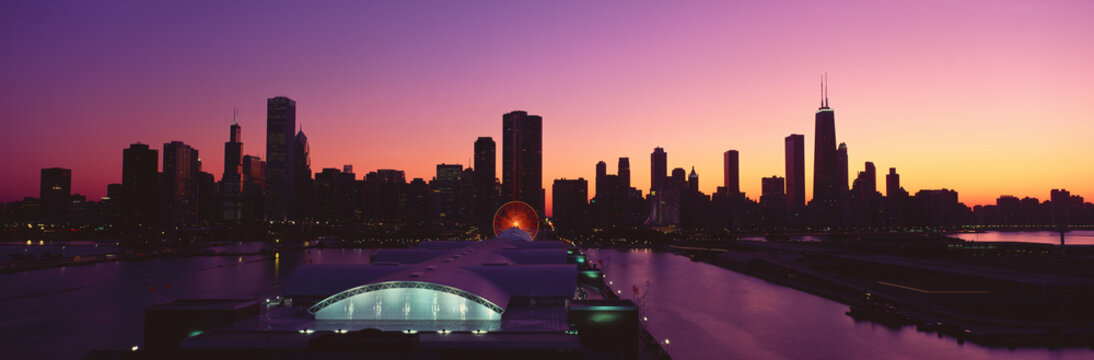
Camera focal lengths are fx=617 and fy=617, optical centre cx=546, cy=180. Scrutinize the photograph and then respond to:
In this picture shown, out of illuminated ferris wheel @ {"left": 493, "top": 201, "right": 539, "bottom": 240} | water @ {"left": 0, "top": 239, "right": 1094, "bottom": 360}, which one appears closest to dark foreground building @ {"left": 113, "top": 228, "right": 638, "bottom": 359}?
water @ {"left": 0, "top": 239, "right": 1094, "bottom": 360}

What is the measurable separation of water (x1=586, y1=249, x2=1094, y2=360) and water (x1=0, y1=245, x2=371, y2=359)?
175ft

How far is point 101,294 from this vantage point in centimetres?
9269

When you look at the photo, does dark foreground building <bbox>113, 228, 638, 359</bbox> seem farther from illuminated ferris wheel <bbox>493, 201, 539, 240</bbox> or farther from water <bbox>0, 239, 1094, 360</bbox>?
illuminated ferris wheel <bbox>493, 201, 539, 240</bbox>

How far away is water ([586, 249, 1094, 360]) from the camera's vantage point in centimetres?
5422

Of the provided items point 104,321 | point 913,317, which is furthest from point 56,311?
point 913,317

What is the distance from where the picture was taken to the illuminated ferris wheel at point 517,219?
169625mm

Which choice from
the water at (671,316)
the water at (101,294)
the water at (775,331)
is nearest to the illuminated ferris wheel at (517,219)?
the water at (671,316)

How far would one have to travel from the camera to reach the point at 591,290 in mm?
80688

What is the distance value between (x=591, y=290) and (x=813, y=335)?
91.4 ft

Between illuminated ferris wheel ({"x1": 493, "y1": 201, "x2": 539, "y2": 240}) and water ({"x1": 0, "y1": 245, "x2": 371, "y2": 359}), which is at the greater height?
illuminated ferris wheel ({"x1": 493, "y1": 201, "x2": 539, "y2": 240})

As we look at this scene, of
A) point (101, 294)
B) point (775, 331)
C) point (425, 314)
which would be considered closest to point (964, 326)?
point (775, 331)

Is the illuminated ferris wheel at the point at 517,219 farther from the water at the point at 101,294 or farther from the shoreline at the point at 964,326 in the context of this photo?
the shoreline at the point at 964,326

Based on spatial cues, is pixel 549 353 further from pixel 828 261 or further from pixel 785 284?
pixel 828 261

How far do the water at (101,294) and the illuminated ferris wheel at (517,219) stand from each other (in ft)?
180
